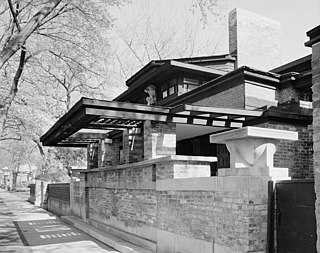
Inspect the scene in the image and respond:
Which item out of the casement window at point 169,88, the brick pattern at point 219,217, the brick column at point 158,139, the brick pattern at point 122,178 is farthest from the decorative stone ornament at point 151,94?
the brick pattern at point 219,217

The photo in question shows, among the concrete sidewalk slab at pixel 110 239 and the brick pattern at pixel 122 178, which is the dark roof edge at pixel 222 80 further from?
the concrete sidewalk slab at pixel 110 239

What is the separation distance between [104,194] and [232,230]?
752cm

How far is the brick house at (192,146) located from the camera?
6.44 metres

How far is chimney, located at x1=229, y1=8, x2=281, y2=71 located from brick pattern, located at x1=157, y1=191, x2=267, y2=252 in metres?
9.67

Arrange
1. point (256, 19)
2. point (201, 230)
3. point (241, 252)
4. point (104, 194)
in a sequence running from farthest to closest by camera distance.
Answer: point (256, 19) < point (104, 194) < point (201, 230) < point (241, 252)

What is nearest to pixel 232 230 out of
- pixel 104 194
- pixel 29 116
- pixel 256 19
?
pixel 104 194

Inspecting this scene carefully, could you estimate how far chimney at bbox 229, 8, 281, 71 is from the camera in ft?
53.4

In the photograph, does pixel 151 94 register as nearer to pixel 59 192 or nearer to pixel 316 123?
pixel 59 192

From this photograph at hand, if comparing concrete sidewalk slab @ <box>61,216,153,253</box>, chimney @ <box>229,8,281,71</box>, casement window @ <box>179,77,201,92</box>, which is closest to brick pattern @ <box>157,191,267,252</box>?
concrete sidewalk slab @ <box>61,216,153,253</box>

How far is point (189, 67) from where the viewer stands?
592 inches

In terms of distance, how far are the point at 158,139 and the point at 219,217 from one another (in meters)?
3.45

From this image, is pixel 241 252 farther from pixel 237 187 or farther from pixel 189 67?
pixel 189 67

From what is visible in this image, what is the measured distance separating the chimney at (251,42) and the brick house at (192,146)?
0.04 m

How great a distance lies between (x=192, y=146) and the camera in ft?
50.2
